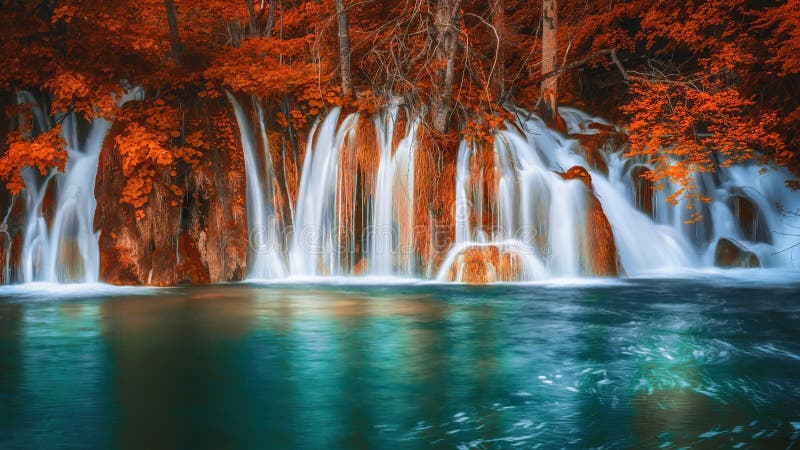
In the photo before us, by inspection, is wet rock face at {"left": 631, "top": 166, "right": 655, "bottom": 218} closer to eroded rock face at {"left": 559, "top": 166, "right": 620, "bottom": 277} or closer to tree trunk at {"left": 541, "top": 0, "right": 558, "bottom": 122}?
tree trunk at {"left": 541, "top": 0, "right": 558, "bottom": 122}

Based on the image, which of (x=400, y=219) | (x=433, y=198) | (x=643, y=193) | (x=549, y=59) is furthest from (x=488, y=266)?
(x=549, y=59)

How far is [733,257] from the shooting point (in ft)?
Answer: 53.1

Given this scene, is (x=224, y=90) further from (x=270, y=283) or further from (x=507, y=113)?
(x=507, y=113)

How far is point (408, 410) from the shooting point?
590 cm

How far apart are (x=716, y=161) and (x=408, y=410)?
14.1m

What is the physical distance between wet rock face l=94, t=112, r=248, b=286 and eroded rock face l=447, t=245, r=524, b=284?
160 inches

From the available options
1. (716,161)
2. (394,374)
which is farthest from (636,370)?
(716,161)

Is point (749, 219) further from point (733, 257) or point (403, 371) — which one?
point (403, 371)

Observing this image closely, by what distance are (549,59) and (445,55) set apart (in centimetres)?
496

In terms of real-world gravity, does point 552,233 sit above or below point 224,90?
below

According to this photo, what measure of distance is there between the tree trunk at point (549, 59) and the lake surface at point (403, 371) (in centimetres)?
819

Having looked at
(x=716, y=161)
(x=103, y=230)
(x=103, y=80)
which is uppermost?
(x=103, y=80)

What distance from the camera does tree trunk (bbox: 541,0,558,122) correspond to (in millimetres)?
19172

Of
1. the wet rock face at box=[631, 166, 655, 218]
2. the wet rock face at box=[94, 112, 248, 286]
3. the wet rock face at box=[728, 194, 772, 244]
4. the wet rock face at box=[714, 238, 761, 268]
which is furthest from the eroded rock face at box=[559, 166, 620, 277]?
the wet rock face at box=[94, 112, 248, 286]
